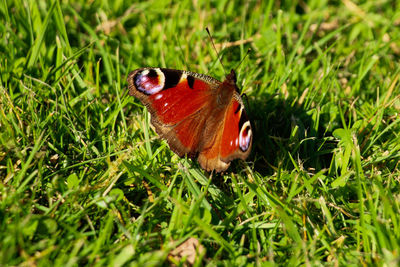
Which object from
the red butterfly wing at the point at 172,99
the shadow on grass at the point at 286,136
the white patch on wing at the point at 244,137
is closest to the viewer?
the white patch on wing at the point at 244,137

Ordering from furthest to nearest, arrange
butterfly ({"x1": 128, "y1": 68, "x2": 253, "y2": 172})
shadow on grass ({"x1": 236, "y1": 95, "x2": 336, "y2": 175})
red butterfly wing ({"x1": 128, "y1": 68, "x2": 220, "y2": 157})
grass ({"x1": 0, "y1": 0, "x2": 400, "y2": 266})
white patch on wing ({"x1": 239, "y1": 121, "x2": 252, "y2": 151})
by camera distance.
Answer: shadow on grass ({"x1": 236, "y1": 95, "x2": 336, "y2": 175}), red butterfly wing ({"x1": 128, "y1": 68, "x2": 220, "y2": 157}), butterfly ({"x1": 128, "y1": 68, "x2": 253, "y2": 172}), white patch on wing ({"x1": 239, "y1": 121, "x2": 252, "y2": 151}), grass ({"x1": 0, "y1": 0, "x2": 400, "y2": 266})

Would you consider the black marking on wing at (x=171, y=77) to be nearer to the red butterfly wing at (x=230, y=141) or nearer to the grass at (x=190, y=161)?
the grass at (x=190, y=161)

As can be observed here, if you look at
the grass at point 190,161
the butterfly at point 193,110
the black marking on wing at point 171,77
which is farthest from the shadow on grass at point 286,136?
the black marking on wing at point 171,77

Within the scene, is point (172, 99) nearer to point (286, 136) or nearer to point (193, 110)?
point (193, 110)

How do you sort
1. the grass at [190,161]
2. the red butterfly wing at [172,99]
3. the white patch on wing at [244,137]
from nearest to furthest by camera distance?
the grass at [190,161]
the white patch on wing at [244,137]
the red butterfly wing at [172,99]

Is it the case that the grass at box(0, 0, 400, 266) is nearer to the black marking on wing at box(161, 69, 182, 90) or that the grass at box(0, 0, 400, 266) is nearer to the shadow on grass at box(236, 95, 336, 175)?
the shadow on grass at box(236, 95, 336, 175)

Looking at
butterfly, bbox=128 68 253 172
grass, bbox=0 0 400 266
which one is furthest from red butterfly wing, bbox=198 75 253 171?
grass, bbox=0 0 400 266

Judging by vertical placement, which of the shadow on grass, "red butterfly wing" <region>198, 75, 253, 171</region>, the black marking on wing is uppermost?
the black marking on wing
